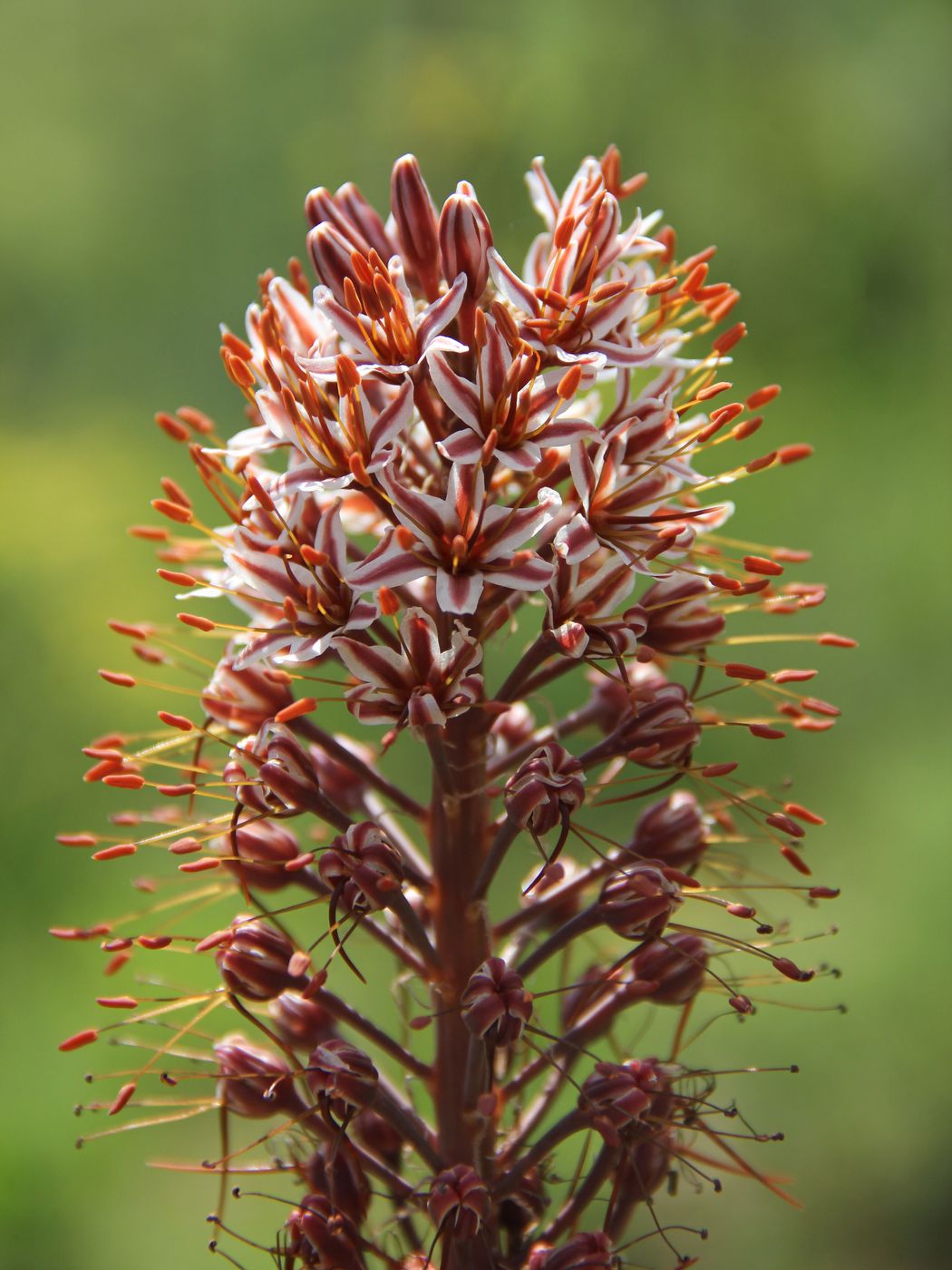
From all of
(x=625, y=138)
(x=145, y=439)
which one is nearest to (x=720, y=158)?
(x=625, y=138)

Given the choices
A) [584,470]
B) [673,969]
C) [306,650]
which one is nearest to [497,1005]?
[673,969]

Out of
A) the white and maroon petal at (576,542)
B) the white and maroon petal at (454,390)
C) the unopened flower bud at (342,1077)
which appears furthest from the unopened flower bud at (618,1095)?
the white and maroon petal at (454,390)

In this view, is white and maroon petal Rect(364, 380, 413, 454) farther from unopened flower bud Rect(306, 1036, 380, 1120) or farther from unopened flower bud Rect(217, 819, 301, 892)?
unopened flower bud Rect(306, 1036, 380, 1120)

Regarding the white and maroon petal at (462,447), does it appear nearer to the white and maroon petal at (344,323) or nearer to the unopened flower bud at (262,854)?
the white and maroon petal at (344,323)

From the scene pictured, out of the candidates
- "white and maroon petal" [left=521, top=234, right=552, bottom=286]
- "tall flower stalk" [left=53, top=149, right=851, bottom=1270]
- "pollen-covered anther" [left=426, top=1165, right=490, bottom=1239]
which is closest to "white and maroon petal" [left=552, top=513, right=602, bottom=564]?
"tall flower stalk" [left=53, top=149, right=851, bottom=1270]

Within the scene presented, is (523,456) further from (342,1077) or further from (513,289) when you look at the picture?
(342,1077)

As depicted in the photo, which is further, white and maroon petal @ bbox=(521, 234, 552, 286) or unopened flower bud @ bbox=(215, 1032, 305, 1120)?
white and maroon petal @ bbox=(521, 234, 552, 286)

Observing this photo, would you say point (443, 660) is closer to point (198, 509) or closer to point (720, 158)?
point (198, 509)
